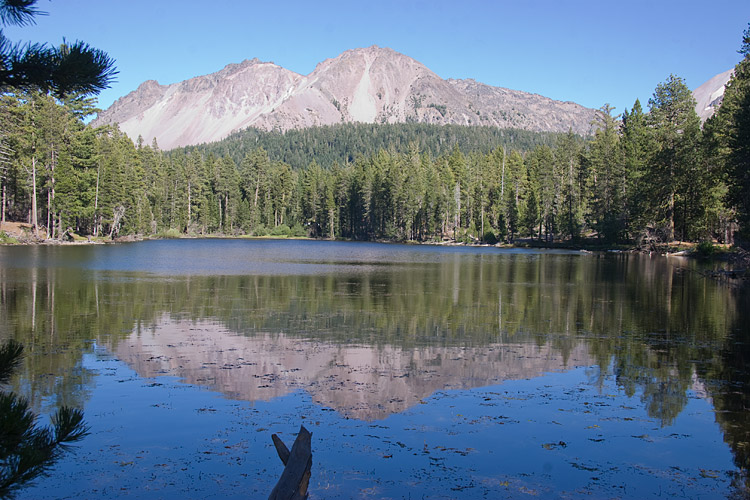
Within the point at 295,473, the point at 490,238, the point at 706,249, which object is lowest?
the point at 295,473

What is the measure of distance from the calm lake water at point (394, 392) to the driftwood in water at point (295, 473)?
5.28 feet

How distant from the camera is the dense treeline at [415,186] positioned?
65750mm

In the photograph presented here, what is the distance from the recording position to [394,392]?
13.2m

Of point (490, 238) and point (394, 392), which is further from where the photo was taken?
point (490, 238)

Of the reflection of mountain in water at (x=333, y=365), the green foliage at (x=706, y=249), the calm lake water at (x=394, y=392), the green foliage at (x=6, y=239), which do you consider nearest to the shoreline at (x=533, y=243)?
the green foliage at (x=6, y=239)

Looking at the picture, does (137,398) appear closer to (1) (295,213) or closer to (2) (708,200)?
(2) (708,200)

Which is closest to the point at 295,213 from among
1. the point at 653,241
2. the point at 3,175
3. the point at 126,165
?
the point at 126,165

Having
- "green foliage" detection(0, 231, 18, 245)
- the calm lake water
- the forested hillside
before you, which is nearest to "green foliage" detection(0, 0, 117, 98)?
the calm lake water

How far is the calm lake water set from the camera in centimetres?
876

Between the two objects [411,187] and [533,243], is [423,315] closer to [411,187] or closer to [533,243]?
[533,243]

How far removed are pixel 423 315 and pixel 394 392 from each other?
36.9 ft

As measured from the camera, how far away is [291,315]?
23.8m

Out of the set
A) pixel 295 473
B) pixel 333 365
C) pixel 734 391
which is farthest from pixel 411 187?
pixel 295 473

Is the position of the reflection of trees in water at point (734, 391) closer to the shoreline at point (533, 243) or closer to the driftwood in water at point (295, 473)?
the driftwood in water at point (295, 473)
